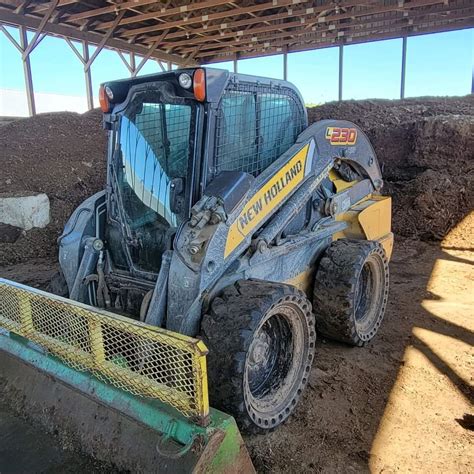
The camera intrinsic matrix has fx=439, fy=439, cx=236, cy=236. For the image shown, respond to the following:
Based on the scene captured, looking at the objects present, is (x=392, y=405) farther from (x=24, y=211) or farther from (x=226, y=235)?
(x=24, y=211)

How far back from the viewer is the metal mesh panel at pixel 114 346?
1.88m

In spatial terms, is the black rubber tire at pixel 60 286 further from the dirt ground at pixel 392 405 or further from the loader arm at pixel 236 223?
the dirt ground at pixel 392 405

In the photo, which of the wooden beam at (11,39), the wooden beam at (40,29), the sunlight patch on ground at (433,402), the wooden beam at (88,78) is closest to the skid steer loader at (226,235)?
the sunlight patch on ground at (433,402)

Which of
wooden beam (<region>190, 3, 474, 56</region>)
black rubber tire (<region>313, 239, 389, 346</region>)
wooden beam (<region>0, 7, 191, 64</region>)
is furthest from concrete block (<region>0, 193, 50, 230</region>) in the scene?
wooden beam (<region>190, 3, 474, 56</region>)

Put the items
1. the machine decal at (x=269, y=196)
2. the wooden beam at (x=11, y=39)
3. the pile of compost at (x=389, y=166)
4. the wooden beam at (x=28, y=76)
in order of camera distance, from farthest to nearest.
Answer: the wooden beam at (x=28, y=76) → the wooden beam at (x=11, y=39) → the pile of compost at (x=389, y=166) → the machine decal at (x=269, y=196)

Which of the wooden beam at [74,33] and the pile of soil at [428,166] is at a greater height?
the wooden beam at [74,33]

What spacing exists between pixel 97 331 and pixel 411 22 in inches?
564

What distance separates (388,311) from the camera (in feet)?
15.4

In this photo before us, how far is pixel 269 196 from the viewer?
10.1 ft

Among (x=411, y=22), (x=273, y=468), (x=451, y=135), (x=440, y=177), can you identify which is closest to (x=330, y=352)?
(x=273, y=468)

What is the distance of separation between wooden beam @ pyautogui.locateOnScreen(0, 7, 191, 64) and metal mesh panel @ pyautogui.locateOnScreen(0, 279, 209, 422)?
1233 cm

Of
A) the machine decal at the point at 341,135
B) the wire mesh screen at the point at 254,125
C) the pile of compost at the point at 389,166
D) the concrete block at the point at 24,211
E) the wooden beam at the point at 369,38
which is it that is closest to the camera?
the wire mesh screen at the point at 254,125

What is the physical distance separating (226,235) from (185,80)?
958 millimetres

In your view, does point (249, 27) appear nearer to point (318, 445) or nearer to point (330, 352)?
point (330, 352)
